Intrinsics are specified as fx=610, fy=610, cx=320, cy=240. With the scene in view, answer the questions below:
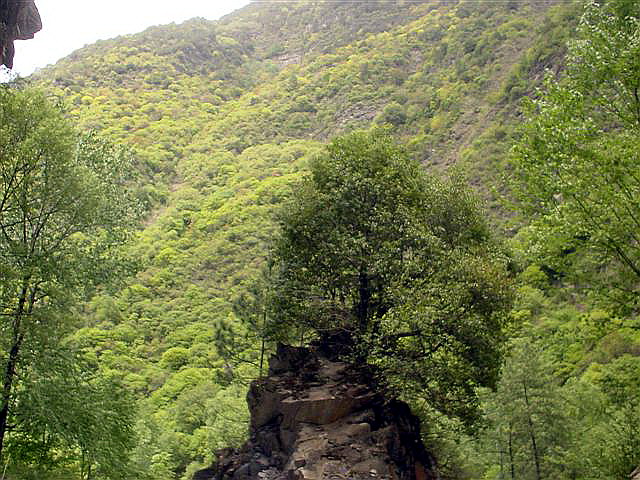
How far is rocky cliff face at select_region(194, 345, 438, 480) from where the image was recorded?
57.4 ft

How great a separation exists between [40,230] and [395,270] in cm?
1147

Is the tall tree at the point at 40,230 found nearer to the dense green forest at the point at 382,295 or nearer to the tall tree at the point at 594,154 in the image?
the dense green forest at the point at 382,295

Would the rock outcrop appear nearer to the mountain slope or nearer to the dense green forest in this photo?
the dense green forest

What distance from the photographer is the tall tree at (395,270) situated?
1898cm

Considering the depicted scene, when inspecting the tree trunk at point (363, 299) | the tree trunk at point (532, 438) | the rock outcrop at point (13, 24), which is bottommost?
the tree trunk at point (532, 438)

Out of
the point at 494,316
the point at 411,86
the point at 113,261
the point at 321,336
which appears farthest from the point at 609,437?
the point at 411,86

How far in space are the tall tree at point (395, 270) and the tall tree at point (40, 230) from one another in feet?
22.5

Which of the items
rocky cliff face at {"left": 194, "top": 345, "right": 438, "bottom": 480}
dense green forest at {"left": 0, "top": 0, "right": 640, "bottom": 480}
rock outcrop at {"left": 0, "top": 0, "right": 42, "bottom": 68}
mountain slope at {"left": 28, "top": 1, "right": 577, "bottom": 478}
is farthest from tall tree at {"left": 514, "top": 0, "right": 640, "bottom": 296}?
rock outcrop at {"left": 0, "top": 0, "right": 42, "bottom": 68}

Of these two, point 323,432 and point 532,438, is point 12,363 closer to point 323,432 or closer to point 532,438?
point 323,432

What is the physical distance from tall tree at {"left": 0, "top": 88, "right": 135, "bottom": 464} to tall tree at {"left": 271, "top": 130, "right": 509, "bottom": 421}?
6.86 m

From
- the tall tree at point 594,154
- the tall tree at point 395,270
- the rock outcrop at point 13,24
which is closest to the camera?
the tall tree at point 594,154

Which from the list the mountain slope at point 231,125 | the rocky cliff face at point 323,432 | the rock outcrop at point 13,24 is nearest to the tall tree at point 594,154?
the rocky cliff face at point 323,432

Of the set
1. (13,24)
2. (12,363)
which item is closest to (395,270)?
(12,363)

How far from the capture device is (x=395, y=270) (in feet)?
68.2
